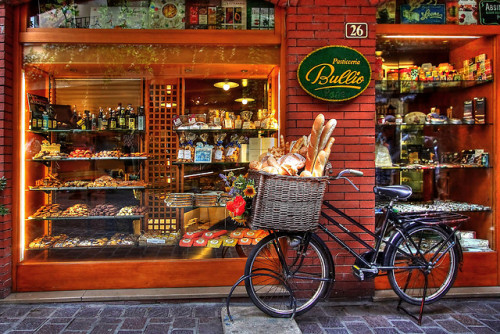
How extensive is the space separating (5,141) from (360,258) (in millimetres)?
4286

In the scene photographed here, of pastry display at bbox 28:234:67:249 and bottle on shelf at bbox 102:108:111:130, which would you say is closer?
pastry display at bbox 28:234:67:249

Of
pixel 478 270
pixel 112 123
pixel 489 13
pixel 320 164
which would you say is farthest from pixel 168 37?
pixel 478 270

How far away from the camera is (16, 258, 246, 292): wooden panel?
4266 mm

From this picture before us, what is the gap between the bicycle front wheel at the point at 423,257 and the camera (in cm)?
373

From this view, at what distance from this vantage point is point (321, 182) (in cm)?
325

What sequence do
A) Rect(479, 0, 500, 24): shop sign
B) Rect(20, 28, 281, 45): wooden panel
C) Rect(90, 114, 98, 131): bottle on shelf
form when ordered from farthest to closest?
1. Rect(90, 114, 98, 131): bottle on shelf
2. Rect(479, 0, 500, 24): shop sign
3. Rect(20, 28, 281, 45): wooden panel

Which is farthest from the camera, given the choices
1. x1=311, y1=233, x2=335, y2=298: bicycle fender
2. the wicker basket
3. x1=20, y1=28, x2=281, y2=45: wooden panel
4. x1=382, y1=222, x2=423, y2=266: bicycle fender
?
x1=20, y1=28, x2=281, y2=45: wooden panel

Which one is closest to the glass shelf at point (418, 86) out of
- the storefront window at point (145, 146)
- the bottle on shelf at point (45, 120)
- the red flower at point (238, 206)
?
the storefront window at point (145, 146)

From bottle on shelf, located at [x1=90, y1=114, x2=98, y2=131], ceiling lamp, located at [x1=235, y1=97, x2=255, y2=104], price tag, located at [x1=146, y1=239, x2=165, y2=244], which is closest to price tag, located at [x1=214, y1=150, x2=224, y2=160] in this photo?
ceiling lamp, located at [x1=235, y1=97, x2=255, y2=104]

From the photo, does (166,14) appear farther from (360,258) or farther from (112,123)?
(360,258)

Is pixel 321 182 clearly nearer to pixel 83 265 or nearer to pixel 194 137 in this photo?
pixel 194 137

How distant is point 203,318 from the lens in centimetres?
373

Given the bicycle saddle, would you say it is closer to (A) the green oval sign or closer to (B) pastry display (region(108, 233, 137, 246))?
(A) the green oval sign

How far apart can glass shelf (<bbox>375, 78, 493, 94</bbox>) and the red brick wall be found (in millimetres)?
620
